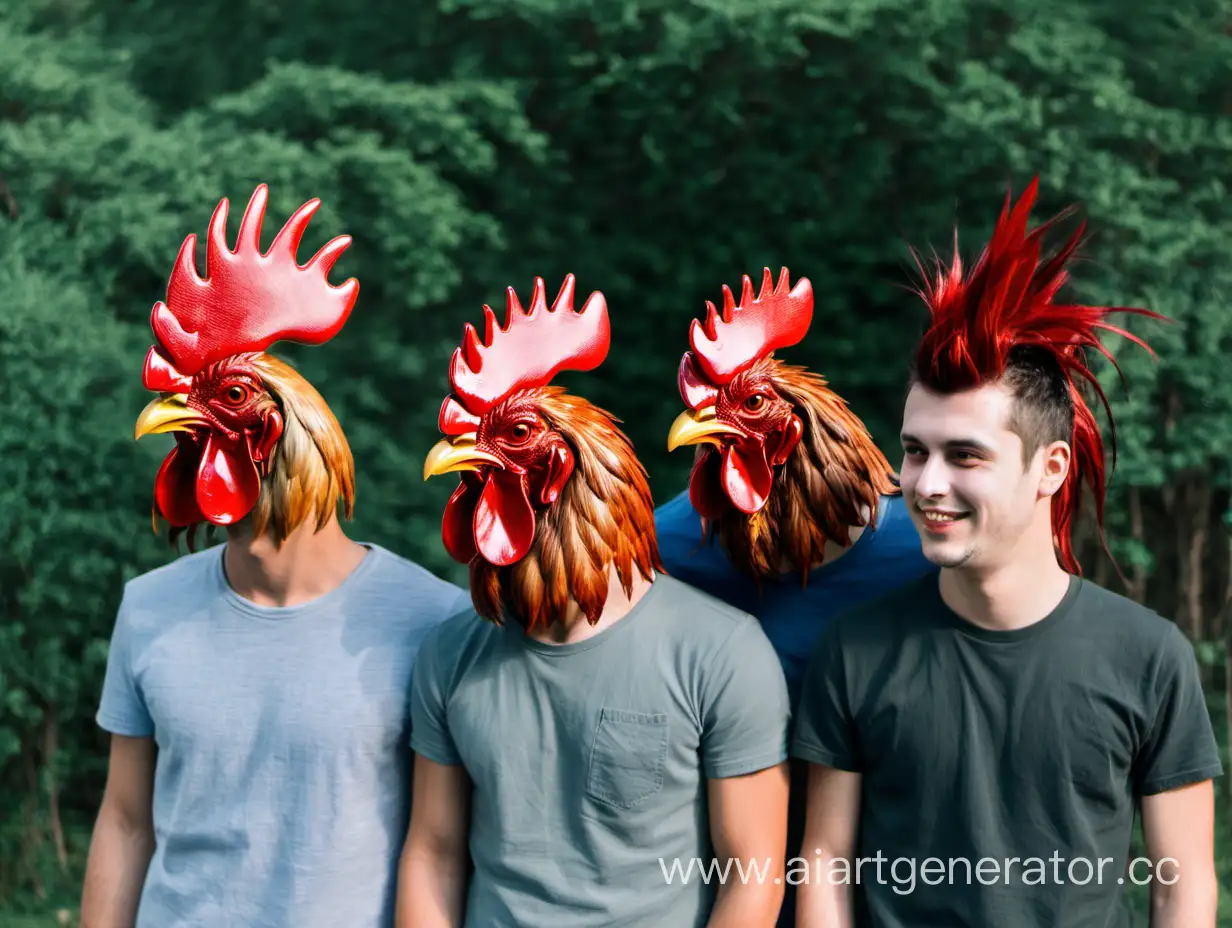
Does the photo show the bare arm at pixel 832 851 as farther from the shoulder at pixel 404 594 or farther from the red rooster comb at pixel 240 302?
the red rooster comb at pixel 240 302

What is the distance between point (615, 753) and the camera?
2.77 metres

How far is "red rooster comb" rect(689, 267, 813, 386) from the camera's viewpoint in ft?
9.90

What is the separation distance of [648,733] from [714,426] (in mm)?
659

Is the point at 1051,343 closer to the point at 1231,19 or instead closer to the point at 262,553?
the point at 262,553

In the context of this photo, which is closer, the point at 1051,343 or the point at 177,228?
the point at 1051,343

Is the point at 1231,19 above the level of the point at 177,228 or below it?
above

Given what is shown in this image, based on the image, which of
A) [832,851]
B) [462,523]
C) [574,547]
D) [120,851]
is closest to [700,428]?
[574,547]

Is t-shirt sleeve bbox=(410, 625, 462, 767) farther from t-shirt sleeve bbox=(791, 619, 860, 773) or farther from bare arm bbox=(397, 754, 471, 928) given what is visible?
t-shirt sleeve bbox=(791, 619, 860, 773)

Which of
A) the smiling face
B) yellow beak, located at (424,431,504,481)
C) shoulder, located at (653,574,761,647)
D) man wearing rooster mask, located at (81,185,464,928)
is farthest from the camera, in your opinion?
man wearing rooster mask, located at (81,185,464,928)

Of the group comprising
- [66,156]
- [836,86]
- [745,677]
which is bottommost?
[745,677]

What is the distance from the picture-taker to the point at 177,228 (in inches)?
240

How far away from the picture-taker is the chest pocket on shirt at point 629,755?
9.08 ft

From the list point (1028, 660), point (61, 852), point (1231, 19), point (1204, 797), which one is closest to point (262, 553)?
point (1028, 660)

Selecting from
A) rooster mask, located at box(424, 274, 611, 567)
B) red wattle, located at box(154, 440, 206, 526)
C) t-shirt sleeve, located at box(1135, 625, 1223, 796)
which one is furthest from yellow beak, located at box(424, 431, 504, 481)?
t-shirt sleeve, located at box(1135, 625, 1223, 796)
